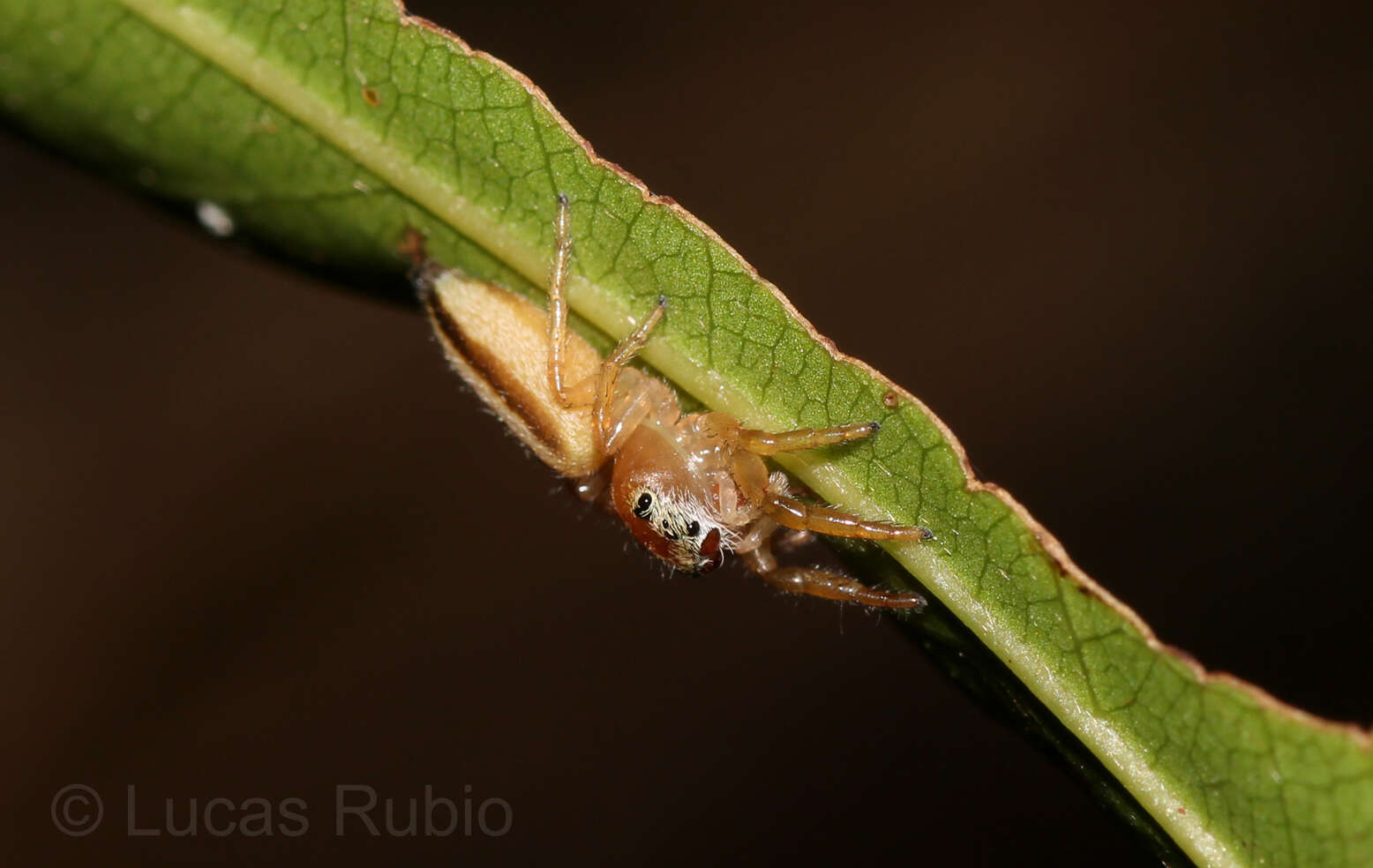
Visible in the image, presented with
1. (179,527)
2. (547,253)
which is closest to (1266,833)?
(547,253)

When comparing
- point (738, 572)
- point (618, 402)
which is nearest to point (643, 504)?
point (618, 402)

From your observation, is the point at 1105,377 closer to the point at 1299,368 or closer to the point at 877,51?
the point at 1299,368

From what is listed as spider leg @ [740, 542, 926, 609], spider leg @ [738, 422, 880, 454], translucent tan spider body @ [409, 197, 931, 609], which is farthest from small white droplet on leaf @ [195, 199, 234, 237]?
spider leg @ [740, 542, 926, 609]

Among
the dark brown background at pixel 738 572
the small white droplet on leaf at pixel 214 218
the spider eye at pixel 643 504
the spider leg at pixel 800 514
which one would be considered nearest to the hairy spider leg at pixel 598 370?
the spider eye at pixel 643 504

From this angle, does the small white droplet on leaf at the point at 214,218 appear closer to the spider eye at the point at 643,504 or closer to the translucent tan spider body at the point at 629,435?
the translucent tan spider body at the point at 629,435

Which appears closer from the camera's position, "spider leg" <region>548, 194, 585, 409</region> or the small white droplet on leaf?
"spider leg" <region>548, 194, 585, 409</region>

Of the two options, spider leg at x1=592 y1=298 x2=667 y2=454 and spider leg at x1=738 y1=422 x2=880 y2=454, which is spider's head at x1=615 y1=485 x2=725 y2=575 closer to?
spider leg at x1=592 y1=298 x2=667 y2=454

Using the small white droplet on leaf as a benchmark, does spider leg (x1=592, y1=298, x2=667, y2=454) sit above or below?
below

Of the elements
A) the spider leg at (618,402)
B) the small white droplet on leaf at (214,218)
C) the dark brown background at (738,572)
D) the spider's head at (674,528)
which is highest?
the dark brown background at (738,572)
